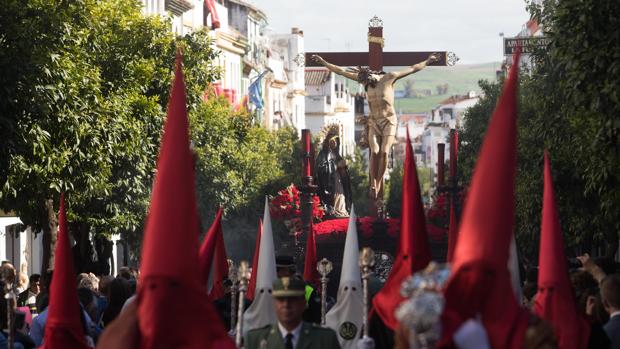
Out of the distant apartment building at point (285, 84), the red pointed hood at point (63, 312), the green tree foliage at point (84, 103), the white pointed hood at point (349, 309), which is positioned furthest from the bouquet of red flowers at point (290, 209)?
the distant apartment building at point (285, 84)

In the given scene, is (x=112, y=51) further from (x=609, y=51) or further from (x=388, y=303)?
(x=388, y=303)

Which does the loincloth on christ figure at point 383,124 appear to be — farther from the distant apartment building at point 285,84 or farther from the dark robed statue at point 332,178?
the distant apartment building at point 285,84

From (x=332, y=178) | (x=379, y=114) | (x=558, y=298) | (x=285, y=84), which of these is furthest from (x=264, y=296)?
(x=285, y=84)

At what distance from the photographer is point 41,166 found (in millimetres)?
26734

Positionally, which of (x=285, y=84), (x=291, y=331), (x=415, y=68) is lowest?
(x=291, y=331)

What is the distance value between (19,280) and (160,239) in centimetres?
1537

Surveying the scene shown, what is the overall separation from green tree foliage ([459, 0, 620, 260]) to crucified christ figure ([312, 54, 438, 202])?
117 inches

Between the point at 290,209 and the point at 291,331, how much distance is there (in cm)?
2278

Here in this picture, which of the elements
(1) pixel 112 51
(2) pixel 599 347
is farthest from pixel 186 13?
(2) pixel 599 347

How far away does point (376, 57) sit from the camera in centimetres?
3597

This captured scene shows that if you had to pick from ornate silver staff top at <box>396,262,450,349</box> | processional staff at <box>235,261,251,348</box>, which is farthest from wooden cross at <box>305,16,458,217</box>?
ornate silver staff top at <box>396,262,450,349</box>

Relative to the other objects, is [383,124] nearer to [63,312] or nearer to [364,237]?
[364,237]

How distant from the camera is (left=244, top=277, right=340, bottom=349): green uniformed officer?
962 cm

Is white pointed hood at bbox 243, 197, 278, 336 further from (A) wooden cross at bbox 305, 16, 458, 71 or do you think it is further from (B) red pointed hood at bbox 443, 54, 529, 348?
(A) wooden cross at bbox 305, 16, 458, 71
